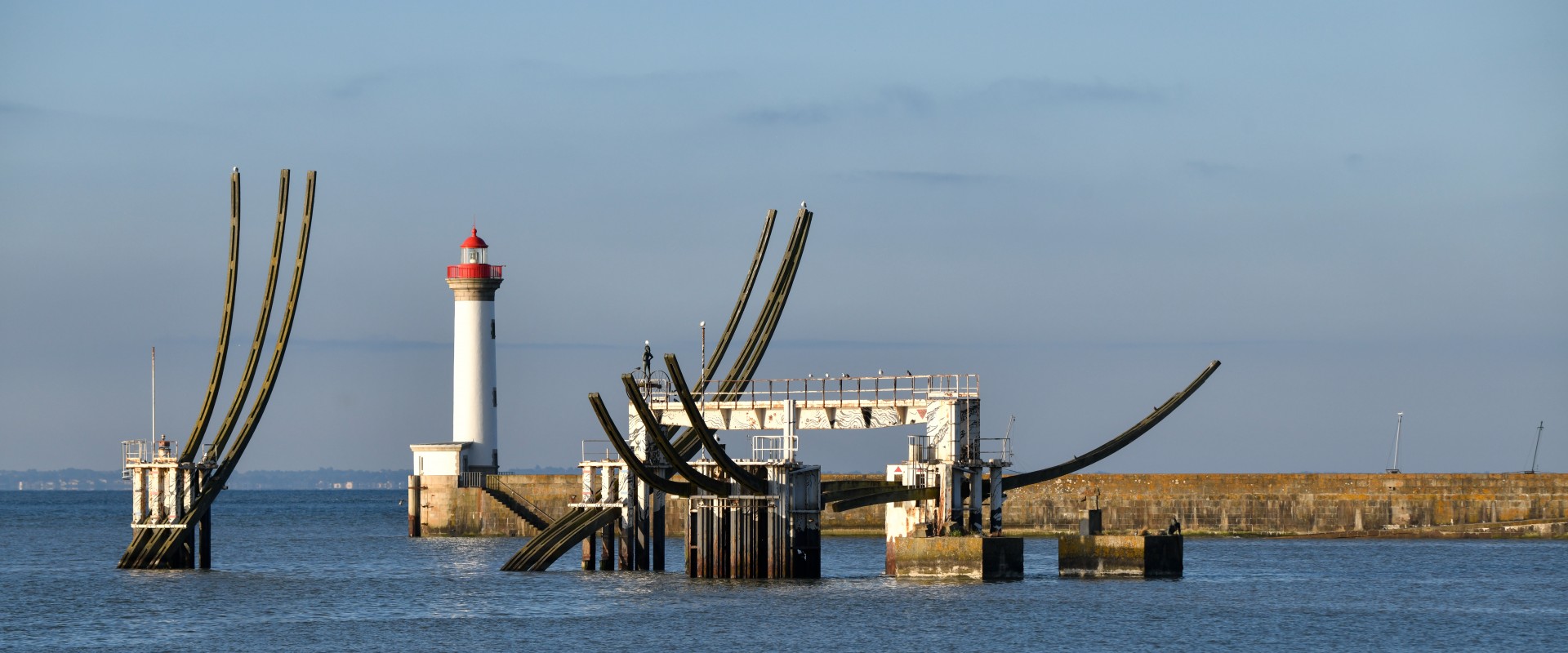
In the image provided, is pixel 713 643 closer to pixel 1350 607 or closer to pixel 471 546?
pixel 1350 607

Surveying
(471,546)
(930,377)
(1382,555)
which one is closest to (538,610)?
(930,377)

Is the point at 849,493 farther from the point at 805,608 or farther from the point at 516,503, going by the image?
the point at 516,503

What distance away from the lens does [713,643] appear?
142 ft

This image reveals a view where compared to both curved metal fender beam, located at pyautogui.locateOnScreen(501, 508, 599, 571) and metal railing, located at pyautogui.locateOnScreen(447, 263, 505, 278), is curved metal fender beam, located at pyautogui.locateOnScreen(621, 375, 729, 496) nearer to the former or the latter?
curved metal fender beam, located at pyautogui.locateOnScreen(501, 508, 599, 571)

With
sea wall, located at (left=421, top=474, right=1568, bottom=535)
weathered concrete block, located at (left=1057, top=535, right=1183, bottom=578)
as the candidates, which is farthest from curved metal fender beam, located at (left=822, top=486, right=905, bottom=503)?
sea wall, located at (left=421, top=474, right=1568, bottom=535)

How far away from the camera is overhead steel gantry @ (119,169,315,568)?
57.9 meters

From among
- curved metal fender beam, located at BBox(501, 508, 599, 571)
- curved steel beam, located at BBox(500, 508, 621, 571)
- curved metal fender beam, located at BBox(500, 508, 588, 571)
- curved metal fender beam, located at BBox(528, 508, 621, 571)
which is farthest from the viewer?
curved metal fender beam, located at BBox(500, 508, 588, 571)

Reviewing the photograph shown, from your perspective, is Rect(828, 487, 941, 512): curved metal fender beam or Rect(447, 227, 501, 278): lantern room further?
Rect(447, 227, 501, 278): lantern room

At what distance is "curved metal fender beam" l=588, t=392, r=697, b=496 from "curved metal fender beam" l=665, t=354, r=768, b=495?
1530 mm

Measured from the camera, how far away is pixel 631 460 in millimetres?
51656

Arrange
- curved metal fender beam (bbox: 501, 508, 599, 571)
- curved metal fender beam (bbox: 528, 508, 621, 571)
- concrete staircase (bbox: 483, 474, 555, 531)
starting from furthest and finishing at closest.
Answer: concrete staircase (bbox: 483, 474, 555, 531) → curved metal fender beam (bbox: 501, 508, 599, 571) → curved metal fender beam (bbox: 528, 508, 621, 571)

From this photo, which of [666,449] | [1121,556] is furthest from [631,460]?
[1121,556]

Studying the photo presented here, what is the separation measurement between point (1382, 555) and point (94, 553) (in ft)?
183

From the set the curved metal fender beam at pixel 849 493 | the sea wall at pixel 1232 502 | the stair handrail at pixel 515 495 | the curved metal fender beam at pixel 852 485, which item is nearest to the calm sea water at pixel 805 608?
the curved metal fender beam at pixel 849 493
